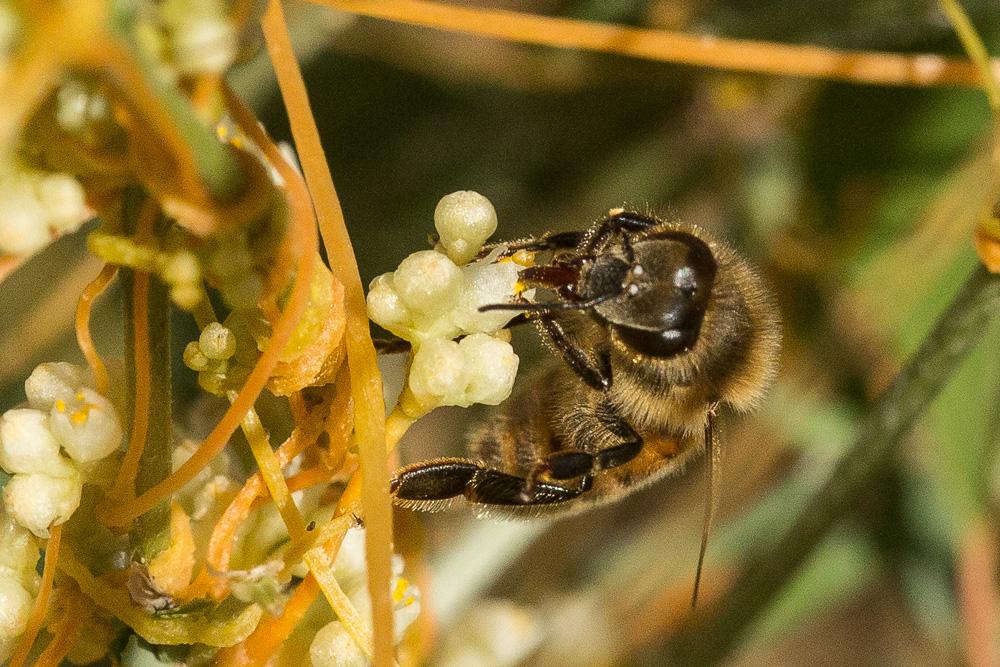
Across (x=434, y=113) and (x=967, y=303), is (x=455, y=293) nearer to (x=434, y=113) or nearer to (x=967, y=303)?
(x=967, y=303)

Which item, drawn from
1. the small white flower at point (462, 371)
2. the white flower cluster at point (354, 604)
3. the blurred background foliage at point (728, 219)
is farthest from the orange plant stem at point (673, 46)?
the white flower cluster at point (354, 604)

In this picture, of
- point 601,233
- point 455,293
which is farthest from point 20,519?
point 601,233

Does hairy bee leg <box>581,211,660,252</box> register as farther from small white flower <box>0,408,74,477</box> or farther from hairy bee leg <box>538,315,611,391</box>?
small white flower <box>0,408,74,477</box>

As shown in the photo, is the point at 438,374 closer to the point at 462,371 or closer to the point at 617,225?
the point at 462,371

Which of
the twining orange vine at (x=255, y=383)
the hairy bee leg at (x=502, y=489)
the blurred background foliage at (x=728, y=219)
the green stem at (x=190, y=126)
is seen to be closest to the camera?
the green stem at (x=190, y=126)

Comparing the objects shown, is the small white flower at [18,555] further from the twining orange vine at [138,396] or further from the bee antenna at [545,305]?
the bee antenna at [545,305]

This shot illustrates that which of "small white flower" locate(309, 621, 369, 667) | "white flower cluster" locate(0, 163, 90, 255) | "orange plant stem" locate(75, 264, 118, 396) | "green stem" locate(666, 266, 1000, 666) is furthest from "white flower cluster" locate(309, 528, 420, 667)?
"green stem" locate(666, 266, 1000, 666)
